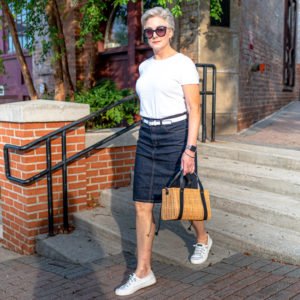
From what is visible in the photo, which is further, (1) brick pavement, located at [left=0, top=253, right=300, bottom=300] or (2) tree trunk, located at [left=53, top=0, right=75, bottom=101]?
(2) tree trunk, located at [left=53, top=0, right=75, bottom=101]

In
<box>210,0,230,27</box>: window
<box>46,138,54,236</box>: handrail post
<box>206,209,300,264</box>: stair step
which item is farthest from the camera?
<box>210,0,230,27</box>: window

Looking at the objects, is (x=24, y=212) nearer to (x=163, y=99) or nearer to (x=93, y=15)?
(x=163, y=99)

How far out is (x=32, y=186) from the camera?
4613 millimetres

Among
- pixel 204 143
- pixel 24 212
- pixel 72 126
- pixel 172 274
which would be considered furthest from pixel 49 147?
pixel 204 143

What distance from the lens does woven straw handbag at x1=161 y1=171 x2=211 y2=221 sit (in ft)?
10.3

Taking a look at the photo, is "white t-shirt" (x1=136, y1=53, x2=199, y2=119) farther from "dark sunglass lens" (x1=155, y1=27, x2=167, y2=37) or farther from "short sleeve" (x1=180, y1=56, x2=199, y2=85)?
"dark sunglass lens" (x1=155, y1=27, x2=167, y2=37)

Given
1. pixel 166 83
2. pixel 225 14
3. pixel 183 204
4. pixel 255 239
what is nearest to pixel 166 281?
pixel 183 204

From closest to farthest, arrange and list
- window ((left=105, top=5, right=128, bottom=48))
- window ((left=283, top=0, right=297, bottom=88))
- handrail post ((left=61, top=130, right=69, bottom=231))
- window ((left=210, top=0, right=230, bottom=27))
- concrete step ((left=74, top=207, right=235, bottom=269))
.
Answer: concrete step ((left=74, top=207, right=235, bottom=269)), handrail post ((left=61, top=130, right=69, bottom=231)), window ((left=210, top=0, right=230, bottom=27)), window ((left=105, top=5, right=128, bottom=48)), window ((left=283, top=0, right=297, bottom=88))

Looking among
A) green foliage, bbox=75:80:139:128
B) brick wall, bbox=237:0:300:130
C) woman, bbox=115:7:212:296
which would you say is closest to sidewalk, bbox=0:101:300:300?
woman, bbox=115:7:212:296

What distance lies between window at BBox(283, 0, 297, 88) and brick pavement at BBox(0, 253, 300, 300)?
9164mm

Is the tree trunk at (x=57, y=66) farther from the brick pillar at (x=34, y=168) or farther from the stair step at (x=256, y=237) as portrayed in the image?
the stair step at (x=256, y=237)

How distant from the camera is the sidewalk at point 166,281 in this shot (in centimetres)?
311

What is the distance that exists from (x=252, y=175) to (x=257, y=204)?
2.15ft

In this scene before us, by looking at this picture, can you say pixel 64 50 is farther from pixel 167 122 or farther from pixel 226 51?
pixel 167 122
